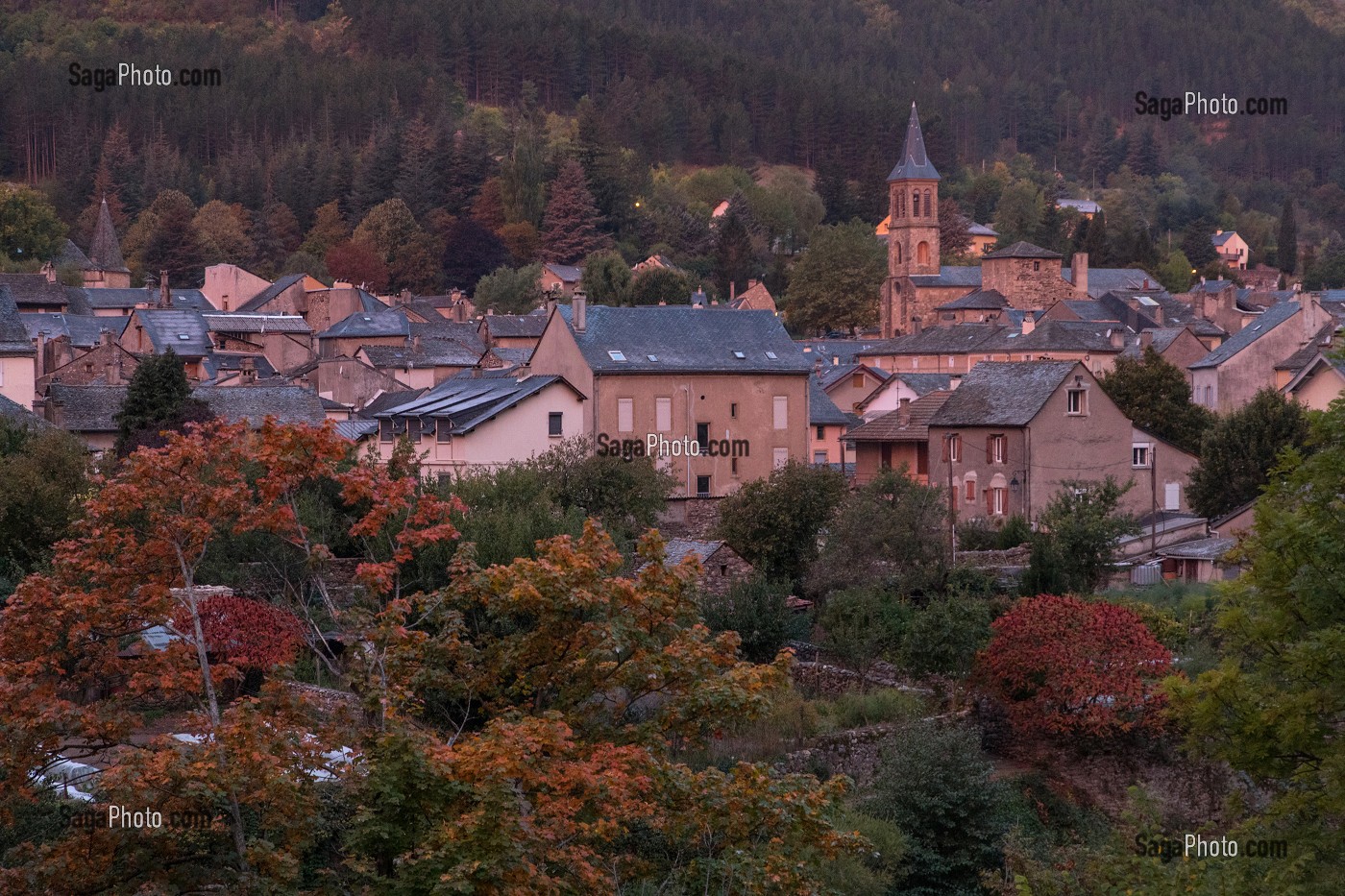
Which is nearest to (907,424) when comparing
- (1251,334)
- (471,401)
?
(471,401)

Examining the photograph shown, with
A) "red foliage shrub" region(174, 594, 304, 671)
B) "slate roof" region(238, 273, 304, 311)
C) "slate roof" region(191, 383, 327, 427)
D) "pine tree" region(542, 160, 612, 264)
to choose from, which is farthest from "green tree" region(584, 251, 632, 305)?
"red foliage shrub" region(174, 594, 304, 671)

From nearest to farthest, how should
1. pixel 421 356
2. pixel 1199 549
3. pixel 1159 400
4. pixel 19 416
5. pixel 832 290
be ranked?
pixel 1199 549 → pixel 19 416 → pixel 1159 400 → pixel 421 356 → pixel 832 290

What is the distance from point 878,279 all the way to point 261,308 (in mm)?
39226

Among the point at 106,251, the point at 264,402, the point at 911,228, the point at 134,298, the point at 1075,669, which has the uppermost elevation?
the point at 911,228

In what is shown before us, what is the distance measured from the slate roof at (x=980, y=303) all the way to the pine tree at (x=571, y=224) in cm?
2822

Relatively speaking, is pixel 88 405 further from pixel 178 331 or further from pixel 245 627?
pixel 245 627

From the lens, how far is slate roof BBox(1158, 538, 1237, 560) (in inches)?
1543

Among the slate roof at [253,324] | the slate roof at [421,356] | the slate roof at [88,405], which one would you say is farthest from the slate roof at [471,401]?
the slate roof at [253,324]

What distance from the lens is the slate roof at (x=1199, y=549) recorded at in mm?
39188

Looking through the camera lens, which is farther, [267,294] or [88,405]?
[267,294]

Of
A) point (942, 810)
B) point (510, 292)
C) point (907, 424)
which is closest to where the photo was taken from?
point (942, 810)

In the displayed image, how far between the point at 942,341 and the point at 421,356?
28116mm

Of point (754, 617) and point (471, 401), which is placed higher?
point (471, 401)

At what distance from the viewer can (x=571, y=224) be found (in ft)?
403
